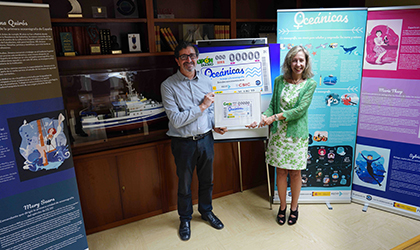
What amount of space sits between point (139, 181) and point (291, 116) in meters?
1.64

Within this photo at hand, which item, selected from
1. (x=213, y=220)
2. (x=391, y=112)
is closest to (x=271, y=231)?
(x=213, y=220)

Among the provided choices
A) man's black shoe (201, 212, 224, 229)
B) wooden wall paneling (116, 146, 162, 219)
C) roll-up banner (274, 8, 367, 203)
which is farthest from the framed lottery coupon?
man's black shoe (201, 212, 224, 229)

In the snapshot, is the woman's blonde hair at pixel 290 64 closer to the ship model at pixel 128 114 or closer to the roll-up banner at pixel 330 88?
the roll-up banner at pixel 330 88

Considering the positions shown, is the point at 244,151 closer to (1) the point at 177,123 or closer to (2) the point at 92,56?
(1) the point at 177,123

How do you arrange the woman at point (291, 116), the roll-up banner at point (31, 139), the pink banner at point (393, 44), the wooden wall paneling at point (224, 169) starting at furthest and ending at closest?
the wooden wall paneling at point (224, 169), the pink banner at point (393, 44), the woman at point (291, 116), the roll-up banner at point (31, 139)

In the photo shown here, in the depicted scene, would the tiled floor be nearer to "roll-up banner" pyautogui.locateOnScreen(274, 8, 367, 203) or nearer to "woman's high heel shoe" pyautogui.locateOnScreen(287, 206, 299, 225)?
"woman's high heel shoe" pyautogui.locateOnScreen(287, 206, 299, 225)

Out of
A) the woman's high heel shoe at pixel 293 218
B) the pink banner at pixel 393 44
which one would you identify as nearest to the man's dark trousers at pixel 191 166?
the woman's high heel shoe at pixel 293 218

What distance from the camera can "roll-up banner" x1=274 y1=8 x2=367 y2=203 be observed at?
111 inches

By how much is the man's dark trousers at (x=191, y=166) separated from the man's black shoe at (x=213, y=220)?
0.13ft

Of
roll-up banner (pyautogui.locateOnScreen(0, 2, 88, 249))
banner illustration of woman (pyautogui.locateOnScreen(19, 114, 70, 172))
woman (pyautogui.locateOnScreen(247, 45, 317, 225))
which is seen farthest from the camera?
woman (pyautogui.locateOnScreen(247, 45, 317, 225))

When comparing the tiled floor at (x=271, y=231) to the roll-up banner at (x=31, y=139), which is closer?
the roll-up banner at (x=31, y=139)

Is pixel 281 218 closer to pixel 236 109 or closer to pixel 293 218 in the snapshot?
pixel 293 218

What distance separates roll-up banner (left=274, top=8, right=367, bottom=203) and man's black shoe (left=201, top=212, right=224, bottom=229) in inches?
29.7

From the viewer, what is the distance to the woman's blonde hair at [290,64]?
2539 millimetres
